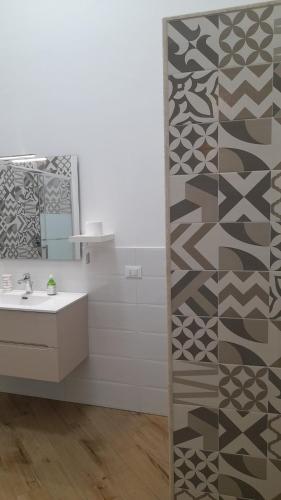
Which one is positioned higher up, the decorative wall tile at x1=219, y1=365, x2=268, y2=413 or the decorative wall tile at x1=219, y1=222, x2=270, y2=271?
the decorative wall tile at x1=219, y1=222, x2=270, y2=271

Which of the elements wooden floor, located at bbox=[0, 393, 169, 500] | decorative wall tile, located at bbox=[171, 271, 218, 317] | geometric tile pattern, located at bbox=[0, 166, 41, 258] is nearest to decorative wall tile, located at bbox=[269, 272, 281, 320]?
decorative wall tile, located at bbox=[171, 271, 218, 317]

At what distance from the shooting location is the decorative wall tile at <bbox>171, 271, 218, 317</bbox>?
124 cm

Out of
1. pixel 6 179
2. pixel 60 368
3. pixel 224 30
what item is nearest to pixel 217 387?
pixel 224 30

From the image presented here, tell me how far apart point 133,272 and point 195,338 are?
133 cm

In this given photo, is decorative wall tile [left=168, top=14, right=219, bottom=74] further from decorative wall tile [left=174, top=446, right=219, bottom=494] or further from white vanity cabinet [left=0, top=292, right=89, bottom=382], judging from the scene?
white vanity cabinet [left=0, top=292, right=89, bottom=382]

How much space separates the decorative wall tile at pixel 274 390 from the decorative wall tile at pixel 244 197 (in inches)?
19.9

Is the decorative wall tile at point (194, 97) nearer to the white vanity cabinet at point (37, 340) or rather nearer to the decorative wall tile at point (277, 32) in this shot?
the decorative wall tile at point (277, 32)

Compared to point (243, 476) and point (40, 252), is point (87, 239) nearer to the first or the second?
point (40, 252)

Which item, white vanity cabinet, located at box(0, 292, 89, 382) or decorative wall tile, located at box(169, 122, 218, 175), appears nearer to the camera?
decorative wall tile, located at box(169, 122, 218, 175)

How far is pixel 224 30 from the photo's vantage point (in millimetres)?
1132

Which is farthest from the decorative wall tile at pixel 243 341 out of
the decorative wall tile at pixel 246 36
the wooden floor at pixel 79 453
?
the wooden floor at pixel 79 453

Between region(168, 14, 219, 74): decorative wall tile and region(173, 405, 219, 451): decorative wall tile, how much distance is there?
115cm

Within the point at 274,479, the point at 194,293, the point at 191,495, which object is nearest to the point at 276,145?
the point at 194,293

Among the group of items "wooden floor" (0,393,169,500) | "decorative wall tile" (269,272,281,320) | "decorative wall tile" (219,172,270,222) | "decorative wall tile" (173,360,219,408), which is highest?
"decorative wall tile" (219,172,270,222)
